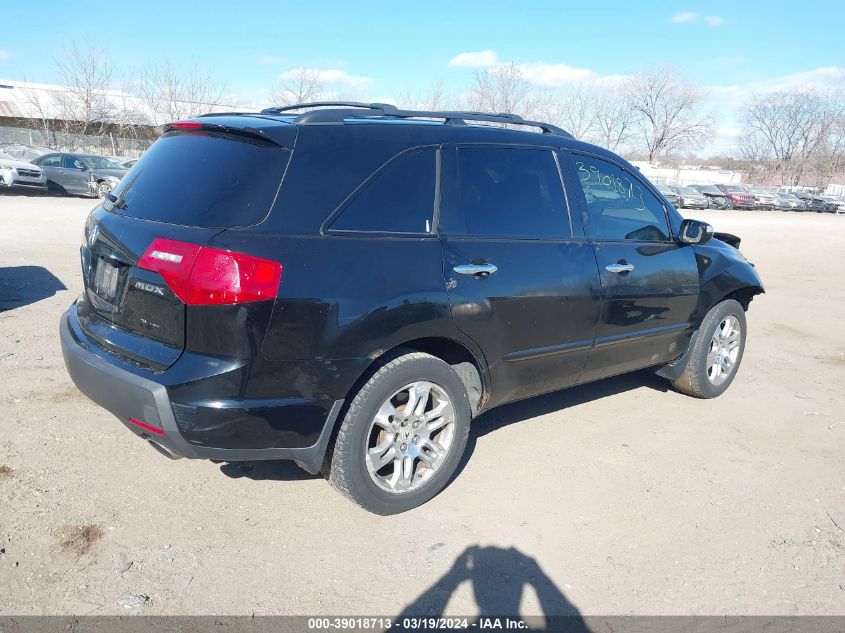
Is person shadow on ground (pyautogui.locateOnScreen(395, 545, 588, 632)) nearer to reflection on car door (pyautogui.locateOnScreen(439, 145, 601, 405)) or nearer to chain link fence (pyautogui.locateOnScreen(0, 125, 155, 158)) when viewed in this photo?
reflection on car door (pyautogui.locateOnScreen(439, 145, 601, 405))

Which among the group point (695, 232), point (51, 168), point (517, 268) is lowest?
point (51, 168)

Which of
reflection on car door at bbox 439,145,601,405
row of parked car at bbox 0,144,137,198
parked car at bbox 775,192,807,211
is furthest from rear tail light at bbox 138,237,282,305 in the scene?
parked car at bbox 775,192,807,211

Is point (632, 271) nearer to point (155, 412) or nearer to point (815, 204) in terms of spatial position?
point (155, 412)

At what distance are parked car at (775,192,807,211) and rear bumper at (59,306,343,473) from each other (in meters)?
48.9

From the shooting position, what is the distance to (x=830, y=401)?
5441 millimetres

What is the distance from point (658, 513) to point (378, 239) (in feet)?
6.77

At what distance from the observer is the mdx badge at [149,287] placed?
2838mm

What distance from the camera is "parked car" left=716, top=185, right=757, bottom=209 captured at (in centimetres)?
4228

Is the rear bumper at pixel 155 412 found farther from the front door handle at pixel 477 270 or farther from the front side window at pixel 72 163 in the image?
the front side window at pixel 72 163

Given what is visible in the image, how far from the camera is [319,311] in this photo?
113 inches

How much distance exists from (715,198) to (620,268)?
133ft

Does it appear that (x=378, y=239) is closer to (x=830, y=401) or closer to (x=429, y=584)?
(x=429, y=584)

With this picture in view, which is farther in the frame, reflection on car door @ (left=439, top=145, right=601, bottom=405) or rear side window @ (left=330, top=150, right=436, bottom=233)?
reflection on car door @ (left=439, top=145, right=601, bottom=405)

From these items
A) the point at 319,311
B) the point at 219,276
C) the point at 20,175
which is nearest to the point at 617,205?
the point at 319,311
